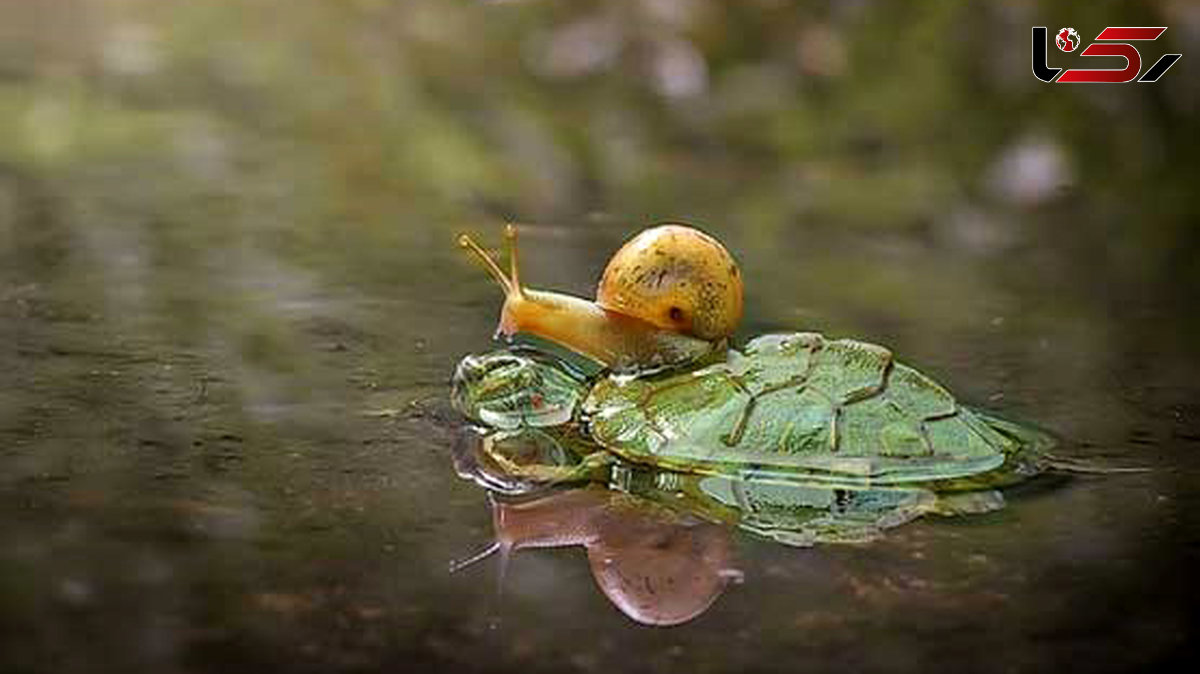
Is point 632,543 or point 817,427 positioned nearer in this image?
point 632,543

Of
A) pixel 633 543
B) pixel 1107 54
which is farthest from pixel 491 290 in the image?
pixel 1107 54

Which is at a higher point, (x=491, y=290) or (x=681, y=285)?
(x=681, y=285)

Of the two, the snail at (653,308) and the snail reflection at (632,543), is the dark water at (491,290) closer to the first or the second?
the snail reflection at (632,543)

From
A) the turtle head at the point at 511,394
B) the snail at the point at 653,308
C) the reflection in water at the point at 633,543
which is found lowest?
the reflection in water at the point at 633,543

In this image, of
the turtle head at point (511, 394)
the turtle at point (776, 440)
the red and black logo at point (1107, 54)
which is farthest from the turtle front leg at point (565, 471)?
the red and black logo at point (1107, 54)

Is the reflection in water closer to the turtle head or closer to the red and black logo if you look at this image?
the turtle head

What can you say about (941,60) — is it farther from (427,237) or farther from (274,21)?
(274,21)

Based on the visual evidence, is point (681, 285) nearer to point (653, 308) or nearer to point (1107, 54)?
point (653, 308)
